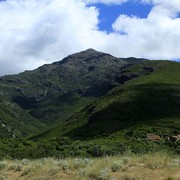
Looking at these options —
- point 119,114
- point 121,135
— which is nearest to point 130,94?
point 119,114

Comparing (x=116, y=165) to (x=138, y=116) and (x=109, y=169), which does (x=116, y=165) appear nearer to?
(x=109, y=169)

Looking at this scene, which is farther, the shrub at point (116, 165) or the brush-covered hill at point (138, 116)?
the brush-covered hill at point (138, 116)

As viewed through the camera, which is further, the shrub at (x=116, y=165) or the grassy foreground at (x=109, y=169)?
the shrub at (x=116, y=165)

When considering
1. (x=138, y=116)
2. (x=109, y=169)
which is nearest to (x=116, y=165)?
(x=109, y=169)

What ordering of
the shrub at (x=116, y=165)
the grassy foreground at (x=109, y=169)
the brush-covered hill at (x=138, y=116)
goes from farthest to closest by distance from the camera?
the brush-covered hill at (x=138, y=116), the shrub at (x=116, y=165), the grassy foreground at (x=109, y=169)

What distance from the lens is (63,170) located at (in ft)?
51.1

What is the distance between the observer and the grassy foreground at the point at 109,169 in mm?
13195

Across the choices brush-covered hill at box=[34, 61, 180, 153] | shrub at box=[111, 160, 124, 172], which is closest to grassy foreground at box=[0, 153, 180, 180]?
shrub at box=[111, 160, 124, 172]

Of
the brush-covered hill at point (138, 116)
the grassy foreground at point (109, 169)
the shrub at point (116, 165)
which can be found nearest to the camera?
the grassy foreground at point (109, 169)

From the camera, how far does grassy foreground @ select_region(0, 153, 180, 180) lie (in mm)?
13195

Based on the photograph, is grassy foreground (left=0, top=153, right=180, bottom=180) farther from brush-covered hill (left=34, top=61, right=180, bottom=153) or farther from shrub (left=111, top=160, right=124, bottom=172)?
brush-covered hill (left=34, top=61, right=180, bottom=153)

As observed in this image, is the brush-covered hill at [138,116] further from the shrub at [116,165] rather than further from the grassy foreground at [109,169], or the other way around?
the shrub at [116,165]

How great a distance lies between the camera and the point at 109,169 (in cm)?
1421

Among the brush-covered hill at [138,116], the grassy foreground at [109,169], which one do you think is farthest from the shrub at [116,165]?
the brush-covered hill at [138,116]
